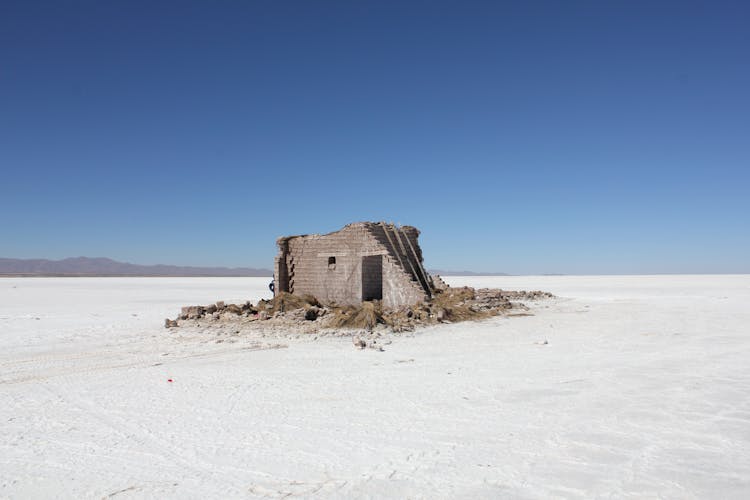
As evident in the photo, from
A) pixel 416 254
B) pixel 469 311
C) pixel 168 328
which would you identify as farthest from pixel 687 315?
pixel 168 328

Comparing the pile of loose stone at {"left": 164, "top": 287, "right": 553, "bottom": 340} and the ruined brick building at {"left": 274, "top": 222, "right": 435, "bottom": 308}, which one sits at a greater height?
the ruined brick building at {"left": 274, "top": 222, "right": 435, "bottom": 308}

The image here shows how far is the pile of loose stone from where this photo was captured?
1339 cm

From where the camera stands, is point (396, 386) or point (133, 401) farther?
point (396, 386)

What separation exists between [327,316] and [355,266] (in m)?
2.67

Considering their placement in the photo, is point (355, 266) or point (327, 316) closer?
point (327, 316)

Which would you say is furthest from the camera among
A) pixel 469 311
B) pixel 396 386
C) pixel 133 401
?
pixel 469 311

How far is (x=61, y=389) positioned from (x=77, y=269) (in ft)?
709

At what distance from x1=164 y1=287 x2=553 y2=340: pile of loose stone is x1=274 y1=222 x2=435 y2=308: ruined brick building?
0.62m

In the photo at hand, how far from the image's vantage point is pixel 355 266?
16.5 meters

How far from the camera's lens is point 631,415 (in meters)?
5.84

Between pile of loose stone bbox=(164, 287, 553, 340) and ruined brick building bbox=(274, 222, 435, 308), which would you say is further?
ruined brick building bbox=(274, 222, 435, 308)

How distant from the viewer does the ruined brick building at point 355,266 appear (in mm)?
16173

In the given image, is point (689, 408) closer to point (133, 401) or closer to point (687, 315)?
point (133, 401)

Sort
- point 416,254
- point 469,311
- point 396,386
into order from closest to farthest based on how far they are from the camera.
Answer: point 396,386, point 469,311, point 416,254
